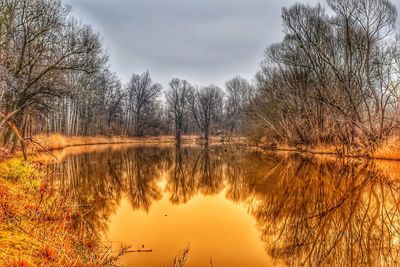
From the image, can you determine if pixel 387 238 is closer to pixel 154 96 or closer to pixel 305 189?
pixel 305 189

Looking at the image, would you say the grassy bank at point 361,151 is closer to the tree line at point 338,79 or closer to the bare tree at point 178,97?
the tree line at point 338,79

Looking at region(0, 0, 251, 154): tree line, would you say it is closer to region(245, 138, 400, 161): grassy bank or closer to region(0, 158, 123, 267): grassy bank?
region(0, 158, 123, 267): grassy bank

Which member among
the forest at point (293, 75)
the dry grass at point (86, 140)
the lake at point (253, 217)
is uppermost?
the forest at point (293, 75)

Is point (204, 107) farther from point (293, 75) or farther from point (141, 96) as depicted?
point (293, 75)

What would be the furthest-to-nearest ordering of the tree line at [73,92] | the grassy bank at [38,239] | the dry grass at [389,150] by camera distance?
the dry grass at [389,150] < the tree line at [73,92] < the grassy bank at [38,239]

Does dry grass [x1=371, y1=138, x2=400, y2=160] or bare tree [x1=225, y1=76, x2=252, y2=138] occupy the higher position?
bare tree [x1=225, y1=76, x2=252, y2=138]

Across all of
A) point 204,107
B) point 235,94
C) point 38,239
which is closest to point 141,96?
point 204,107

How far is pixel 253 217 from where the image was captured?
325 inches

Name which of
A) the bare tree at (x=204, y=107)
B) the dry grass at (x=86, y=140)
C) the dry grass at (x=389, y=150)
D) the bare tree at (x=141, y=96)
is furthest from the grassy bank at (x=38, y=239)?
the bare tree at (x=204, y=107)

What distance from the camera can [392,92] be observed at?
18656 mm

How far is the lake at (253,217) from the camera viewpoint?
5555mm

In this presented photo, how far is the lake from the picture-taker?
5.55 meters

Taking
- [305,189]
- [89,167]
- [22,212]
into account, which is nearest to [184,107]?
[89,167]

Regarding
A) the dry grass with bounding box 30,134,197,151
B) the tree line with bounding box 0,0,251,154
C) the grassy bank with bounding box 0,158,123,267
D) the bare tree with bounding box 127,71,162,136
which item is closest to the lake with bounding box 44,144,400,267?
the grassy bank with bounding box 0,158,123,267
